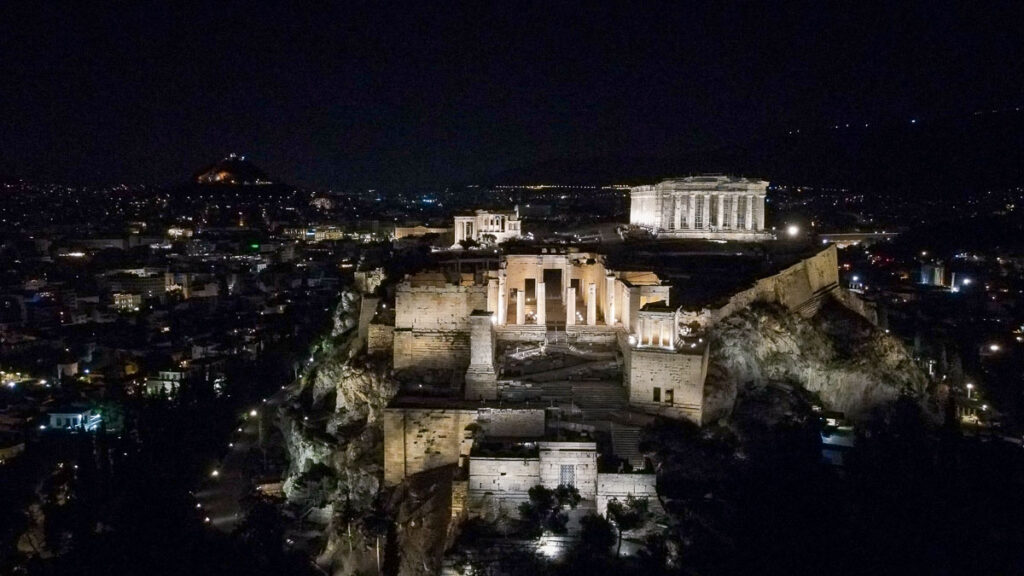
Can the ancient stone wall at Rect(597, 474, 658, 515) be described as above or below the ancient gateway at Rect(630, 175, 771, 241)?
below

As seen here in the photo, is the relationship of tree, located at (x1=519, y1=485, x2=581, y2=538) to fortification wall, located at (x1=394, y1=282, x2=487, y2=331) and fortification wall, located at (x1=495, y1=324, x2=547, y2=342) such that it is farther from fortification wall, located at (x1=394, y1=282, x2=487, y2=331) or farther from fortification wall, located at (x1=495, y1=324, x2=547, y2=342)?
fortification wall, located at (x1=495, y1=324, x2=547, y2=342)

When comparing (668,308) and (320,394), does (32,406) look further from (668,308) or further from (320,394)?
(668,308)

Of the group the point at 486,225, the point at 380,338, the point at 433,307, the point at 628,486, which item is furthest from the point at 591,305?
the point at 486,225

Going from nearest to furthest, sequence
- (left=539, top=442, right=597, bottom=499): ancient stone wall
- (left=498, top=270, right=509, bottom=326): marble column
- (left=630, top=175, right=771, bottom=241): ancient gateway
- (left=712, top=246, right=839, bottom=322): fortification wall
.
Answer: (left=539, top=442, right=597, bottom=499): ancient stone wall → (left=712, top=246, right=839, bottom=322): fortification wall → (left=498, top=270, right=509, bottom=326): marble column → (left=630, top=175, right=771, bottom=241): ancient gateway

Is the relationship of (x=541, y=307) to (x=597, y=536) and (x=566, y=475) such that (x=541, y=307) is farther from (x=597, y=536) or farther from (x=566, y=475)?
(x=597, y=536)

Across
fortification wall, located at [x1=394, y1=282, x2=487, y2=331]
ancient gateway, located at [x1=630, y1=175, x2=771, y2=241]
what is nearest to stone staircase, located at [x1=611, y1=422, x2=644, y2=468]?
fortification wall, located at [x1=394, y1=282, x2=487, y2=331]

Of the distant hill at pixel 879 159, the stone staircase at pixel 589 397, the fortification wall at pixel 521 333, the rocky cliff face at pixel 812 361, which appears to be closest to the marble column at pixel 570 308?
the fortification wall at pixel 521 333

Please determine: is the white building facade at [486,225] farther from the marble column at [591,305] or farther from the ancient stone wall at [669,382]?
the ancient stone wall at [669,382]
